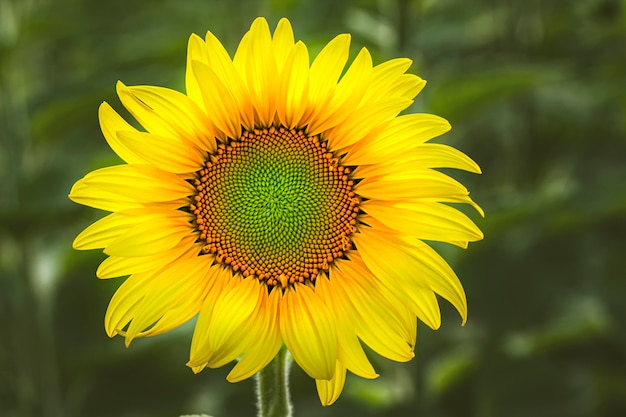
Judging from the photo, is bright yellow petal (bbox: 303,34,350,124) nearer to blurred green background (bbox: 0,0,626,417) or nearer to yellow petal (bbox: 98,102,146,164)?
yellow petal (bbox: 98,102,146,164)

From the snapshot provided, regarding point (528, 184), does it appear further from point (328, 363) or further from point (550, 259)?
point (328, 363)

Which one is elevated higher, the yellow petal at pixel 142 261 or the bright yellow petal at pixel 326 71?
the bright yellow petal at pixel 326 71

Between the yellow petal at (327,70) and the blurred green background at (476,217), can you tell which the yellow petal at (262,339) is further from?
the blurred green background at (476,217)

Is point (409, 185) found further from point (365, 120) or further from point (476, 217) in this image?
point (476, 217)

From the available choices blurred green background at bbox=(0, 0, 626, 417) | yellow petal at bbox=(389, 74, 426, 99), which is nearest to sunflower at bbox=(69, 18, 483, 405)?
yellow petal at bbox=(389, 74, 426, 99)

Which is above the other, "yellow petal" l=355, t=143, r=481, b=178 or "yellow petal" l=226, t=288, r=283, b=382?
"yellow petal" l=355, t=143, r=481, b=178

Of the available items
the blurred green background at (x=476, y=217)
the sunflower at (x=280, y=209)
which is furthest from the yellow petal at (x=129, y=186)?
the blurred green background at (x=476, y=217)
